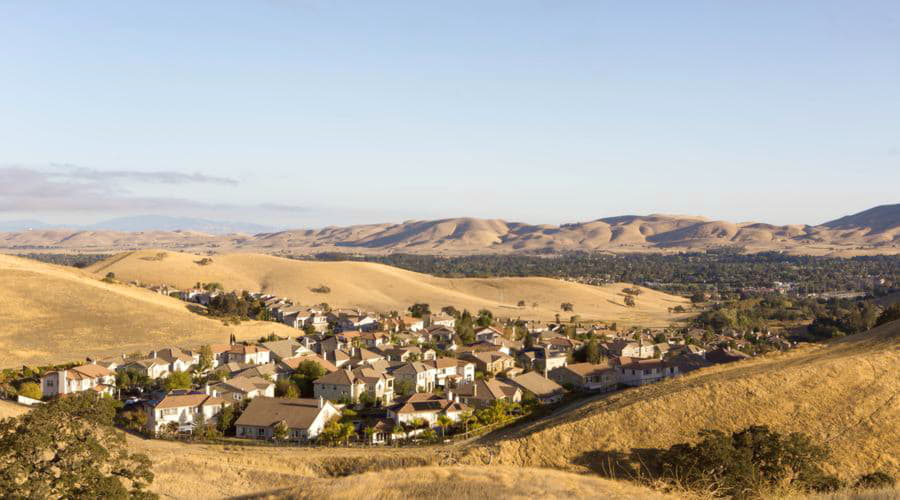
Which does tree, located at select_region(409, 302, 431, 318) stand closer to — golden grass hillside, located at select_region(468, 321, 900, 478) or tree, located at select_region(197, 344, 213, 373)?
tree, located at select_region(197, 344, 213, 373)

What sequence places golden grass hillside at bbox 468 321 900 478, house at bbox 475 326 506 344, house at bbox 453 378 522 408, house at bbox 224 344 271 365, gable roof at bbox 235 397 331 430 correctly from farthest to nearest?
house at bbox 475 326 506 344
house at bbox 224 344 271 365
house at bbox 453 378 522 408
gable roof at bbox 235 397 331 430
golden grass hillside at bbox 468 321 900 478

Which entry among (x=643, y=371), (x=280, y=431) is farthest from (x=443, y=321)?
(x=280, y=431)

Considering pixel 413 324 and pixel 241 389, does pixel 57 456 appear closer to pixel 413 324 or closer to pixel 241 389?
pixel 241 389

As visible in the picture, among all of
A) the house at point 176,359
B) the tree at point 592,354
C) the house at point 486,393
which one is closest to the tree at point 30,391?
the house at point 176,359

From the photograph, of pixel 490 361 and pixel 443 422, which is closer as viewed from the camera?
pixel 443 422

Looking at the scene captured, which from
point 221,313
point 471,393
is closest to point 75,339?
point 221,313

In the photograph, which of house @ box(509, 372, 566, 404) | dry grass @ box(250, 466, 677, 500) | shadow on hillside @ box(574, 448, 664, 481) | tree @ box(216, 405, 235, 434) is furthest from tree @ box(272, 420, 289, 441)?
dry grass @ box(250, 466, 677, 500)
